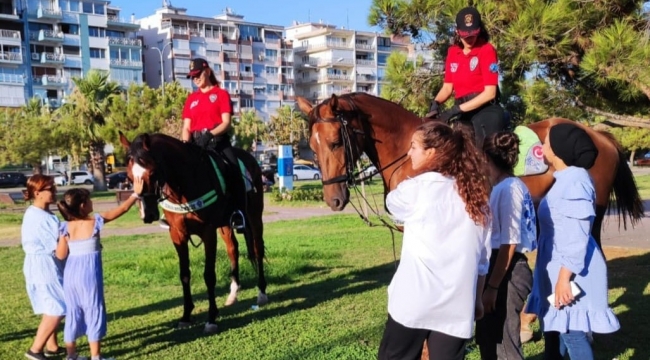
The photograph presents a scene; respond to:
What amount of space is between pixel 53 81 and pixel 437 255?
7375cm

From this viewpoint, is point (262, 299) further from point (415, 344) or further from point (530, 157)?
point (415, 344)

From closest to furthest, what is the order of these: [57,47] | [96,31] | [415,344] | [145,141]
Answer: [415,344] → [145,141] → [57,47] → [96,31]

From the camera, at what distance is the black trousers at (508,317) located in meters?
4.24

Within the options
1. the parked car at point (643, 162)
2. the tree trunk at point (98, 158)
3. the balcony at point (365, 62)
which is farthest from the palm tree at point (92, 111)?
the balcony at point (365, 62)

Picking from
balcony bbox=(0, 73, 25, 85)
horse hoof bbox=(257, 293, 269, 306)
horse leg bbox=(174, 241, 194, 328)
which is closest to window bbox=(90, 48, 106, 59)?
balcony bbox=(0, 73, 25, 85)

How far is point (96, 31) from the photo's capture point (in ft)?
243

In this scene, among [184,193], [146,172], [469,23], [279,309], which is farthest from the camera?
[279,309]

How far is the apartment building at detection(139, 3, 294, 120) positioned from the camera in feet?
268

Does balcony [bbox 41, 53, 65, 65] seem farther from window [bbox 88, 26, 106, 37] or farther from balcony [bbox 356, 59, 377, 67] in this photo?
balcony [bbox 356, 59, 377, 67]

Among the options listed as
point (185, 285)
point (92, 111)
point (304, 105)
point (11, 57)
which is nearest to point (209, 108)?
point (185, 285)

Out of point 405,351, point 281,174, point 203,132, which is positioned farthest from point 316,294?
point 281,174

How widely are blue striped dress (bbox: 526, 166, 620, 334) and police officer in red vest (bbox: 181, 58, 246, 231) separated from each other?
14.4 ft

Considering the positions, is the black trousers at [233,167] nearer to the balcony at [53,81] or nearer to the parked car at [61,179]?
the parked car at [61,179]

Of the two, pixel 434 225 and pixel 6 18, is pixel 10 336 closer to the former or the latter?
pixel 434 225
